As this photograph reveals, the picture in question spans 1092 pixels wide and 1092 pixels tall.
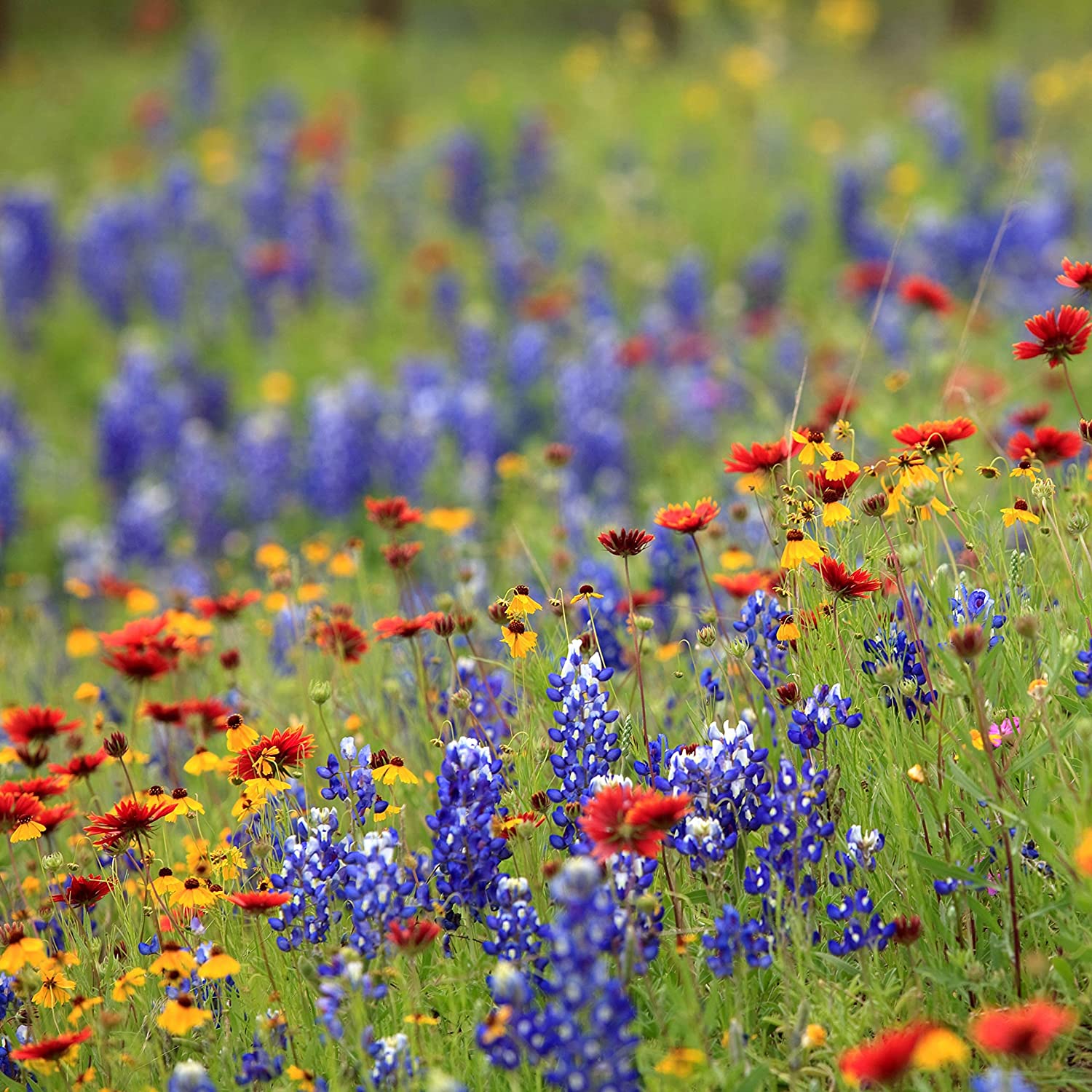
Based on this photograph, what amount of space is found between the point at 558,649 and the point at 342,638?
1.58 ft

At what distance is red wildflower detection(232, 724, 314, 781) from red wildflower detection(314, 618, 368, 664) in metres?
0.37

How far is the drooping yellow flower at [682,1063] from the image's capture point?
1350 millimetres

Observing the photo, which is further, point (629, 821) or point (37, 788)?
point (37, 788)

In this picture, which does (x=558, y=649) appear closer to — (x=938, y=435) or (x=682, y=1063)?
(x=938, y=435)

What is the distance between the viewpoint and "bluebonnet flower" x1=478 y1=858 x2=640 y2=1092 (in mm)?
1345

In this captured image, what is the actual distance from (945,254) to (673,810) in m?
5.80

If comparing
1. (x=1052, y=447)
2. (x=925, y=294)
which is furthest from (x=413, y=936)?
(x=925, y=294)

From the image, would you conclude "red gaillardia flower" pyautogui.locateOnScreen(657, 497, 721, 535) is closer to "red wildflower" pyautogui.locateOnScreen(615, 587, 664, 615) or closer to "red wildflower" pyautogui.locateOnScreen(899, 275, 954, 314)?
"red wildflower" pyautogui.locateOnScreen(615, 587, 664, 615)

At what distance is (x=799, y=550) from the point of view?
1.84 metres

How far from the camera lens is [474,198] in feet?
29.8

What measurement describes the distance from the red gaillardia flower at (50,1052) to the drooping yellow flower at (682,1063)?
711 millimetres

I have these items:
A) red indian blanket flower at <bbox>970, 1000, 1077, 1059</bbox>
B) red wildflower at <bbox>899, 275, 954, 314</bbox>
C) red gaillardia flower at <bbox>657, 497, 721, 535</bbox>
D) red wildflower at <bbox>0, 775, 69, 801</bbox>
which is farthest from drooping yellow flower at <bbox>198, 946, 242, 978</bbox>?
red wildflower at <bbox>899, 275, 954, 314</bbox>

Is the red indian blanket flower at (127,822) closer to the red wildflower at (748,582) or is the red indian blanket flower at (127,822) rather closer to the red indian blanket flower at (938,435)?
the red wildflower at (748,582)

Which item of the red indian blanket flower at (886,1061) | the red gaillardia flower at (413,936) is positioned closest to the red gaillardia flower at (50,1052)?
the red gaillardia flower at (413,936)
